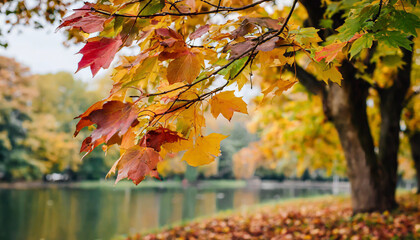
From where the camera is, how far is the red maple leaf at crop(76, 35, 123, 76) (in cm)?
72

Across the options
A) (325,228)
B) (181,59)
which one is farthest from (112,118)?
(325,228)

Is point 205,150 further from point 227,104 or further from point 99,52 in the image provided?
point 99,52

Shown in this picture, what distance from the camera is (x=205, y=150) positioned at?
2.86 ft

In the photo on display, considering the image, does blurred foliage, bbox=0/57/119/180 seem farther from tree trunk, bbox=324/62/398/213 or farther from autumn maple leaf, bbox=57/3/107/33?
autumn maple leaf, bbox=57/3/107/33

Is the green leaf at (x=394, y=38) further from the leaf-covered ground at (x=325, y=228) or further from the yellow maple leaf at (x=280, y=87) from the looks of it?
the leaf-covered ground at (x=325, y=228)

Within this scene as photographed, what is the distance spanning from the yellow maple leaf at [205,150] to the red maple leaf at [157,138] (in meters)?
0.09

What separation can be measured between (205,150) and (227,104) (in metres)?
0.15

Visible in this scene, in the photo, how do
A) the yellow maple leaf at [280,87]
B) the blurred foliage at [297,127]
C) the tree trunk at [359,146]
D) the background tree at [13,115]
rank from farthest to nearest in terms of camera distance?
the background tree at [13,115] → the blurred foliage at [297,127] → the tree trunk at [359,146] → the yellow maple leaf at [280,87]

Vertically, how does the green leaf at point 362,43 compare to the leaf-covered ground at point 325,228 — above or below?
above

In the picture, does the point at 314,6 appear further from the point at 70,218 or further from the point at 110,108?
the point at 70,218

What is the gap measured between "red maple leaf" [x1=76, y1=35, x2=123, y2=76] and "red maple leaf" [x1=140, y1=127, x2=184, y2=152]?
0.65 feet

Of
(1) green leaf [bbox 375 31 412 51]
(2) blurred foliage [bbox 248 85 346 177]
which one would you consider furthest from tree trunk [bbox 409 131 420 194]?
(1) green leaf [bbox 375 31 412 51]

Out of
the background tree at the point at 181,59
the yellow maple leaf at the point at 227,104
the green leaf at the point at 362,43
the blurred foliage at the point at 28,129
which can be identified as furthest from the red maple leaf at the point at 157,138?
the blurred foliage at the point at 28,129

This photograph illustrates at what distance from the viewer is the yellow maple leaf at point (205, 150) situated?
862 mm
